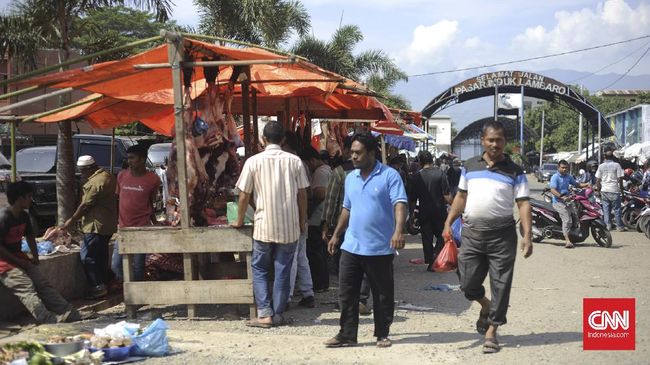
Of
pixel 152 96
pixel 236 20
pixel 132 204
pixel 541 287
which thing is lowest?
pixel 541 287

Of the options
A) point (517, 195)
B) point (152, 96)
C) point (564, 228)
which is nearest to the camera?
point (517, 195)

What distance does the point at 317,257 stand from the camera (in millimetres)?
8859

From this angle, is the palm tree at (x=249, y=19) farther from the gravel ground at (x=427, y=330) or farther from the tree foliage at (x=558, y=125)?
the tree foliage at (x=558, y=125)

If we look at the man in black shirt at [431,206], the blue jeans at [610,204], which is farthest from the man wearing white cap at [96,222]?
the blue jeans at [610,204]

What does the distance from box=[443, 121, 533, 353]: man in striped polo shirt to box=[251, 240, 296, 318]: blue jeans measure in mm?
1781

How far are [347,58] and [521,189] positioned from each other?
2347cm

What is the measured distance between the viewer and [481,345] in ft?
20.6

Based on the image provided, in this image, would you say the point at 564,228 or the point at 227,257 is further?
the point at 564,228

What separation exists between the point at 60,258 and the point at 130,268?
1.61m

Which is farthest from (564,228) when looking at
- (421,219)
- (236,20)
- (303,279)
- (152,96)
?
(236,20)

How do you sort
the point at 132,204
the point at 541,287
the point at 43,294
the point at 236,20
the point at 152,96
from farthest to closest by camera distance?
the point at 236,20 → the point at 541,287 → the point at 152,96 → the point at 132,204 → the point at 43,294

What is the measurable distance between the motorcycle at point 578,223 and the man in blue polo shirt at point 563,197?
0.10 meters

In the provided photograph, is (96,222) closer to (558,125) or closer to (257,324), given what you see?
(257,324)

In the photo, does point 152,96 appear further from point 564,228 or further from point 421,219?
point 564,228
